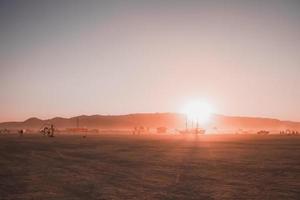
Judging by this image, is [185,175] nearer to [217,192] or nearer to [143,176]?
[143,176]

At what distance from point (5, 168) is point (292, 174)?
719 inches

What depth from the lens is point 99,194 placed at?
55.0ft

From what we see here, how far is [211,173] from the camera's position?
23594mm

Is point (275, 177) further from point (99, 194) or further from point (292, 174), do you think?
point (99, 194)

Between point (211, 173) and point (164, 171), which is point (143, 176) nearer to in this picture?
point (164, 171)

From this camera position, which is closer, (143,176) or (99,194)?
(99,194)

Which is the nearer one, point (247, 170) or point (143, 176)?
point (143, 176)

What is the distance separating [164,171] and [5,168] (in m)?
10.6

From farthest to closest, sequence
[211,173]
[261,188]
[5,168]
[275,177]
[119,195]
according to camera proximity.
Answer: [5,168]
[211,173]
[275,177]
[261,188]
[119,195]

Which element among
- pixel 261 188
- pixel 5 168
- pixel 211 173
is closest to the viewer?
pixel 261 188

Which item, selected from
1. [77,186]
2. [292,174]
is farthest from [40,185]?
[292,174]

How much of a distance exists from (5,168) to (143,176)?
32.6ft

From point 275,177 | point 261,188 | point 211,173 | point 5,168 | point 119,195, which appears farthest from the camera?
point 5,168

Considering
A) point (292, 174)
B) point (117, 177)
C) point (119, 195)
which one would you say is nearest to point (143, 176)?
point (117, 177)
